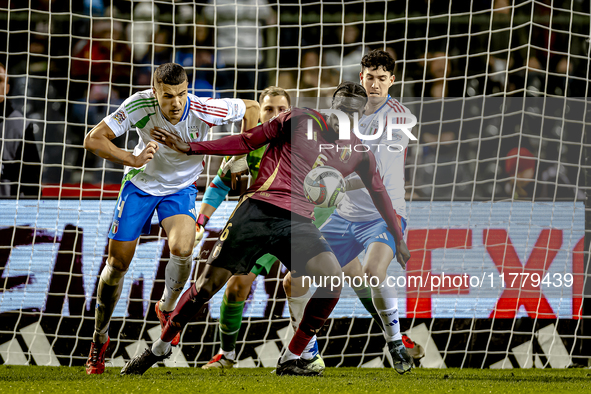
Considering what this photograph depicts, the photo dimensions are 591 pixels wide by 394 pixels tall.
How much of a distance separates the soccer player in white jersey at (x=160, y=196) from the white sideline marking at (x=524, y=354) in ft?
9.10

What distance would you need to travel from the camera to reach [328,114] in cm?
332

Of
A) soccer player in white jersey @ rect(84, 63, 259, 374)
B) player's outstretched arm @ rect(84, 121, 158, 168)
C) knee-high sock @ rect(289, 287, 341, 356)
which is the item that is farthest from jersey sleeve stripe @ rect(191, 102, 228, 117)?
knee-high sock @ rect(289, 287, 341, 356)

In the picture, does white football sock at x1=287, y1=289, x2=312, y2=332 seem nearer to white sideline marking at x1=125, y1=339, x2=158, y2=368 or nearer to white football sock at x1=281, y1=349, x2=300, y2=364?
white football sock at x1=281, y1=349, x2=300, y2=364

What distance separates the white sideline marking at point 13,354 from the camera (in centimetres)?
456

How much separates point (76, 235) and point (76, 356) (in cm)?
98

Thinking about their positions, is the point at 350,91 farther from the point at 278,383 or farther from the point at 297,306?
the point at 278,383

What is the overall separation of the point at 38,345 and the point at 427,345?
305 centimetres

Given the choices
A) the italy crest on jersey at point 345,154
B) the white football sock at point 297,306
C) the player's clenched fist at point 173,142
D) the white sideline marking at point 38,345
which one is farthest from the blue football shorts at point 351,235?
the white sideline marking at point 38,345

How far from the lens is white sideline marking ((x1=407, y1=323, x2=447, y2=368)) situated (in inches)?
186

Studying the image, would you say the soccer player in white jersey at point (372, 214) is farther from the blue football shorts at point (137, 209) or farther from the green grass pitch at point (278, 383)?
the blue football shorts at point (137, 209)

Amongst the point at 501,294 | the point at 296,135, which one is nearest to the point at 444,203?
the point at 501,294

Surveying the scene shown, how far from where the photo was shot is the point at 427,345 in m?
4.76

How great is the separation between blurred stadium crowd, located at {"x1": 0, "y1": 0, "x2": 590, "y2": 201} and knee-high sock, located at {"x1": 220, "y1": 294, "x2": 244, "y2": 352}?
1.76 meters

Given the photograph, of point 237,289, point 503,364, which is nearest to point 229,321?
point 237,289
